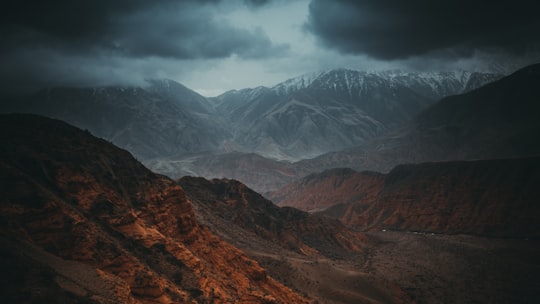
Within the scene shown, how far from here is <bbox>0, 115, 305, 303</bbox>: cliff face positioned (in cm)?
2188

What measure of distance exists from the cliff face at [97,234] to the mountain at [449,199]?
7623 centimetres

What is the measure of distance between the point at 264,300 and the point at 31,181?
1972 cm

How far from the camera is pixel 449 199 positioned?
11144cm

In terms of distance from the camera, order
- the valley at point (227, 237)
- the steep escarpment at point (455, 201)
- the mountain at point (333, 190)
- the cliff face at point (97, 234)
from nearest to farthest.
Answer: the cliff face at point (97, 234) → the valley at point (227, 237) → the steep escarpment at point (455, 201) → the mountain at point (333, 190)

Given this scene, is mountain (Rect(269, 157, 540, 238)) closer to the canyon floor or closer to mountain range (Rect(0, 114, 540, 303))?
mountain range (Rect(0, 114, 540, 303))

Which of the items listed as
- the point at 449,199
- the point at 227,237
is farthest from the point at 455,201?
the point at 227,237

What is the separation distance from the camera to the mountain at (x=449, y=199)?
93938 millimetres

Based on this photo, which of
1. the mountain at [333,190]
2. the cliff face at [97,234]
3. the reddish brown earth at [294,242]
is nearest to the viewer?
the cliff face at [97,234]

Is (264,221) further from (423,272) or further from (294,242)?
(423,272)

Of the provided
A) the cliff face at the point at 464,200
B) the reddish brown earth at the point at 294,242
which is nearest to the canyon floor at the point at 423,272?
the reddish brown earth at the point at 294,242

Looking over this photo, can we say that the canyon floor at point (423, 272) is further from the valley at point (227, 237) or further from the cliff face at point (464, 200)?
the cliff face at point (464, 200)

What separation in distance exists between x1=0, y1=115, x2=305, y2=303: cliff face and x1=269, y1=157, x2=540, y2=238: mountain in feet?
250

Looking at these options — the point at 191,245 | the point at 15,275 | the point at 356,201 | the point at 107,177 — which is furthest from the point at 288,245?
the point at 356,201

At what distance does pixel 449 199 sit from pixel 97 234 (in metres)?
105
